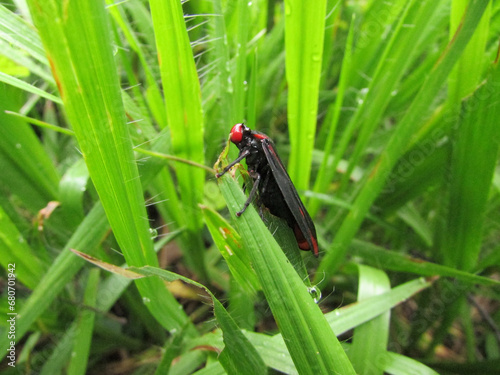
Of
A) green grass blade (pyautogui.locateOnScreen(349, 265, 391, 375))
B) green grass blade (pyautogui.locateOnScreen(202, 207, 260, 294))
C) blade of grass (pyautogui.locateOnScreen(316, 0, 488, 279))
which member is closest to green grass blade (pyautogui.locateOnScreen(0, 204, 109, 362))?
green grass blade (pyautogui.locateOnScreen(202, 207, 260, 294))

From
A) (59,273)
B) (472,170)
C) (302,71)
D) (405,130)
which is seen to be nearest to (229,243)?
(59,273)

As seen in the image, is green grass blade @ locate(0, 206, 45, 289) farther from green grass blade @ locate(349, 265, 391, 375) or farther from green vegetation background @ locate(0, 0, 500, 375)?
green grass blade @ locate(349, 265, 391, 375)

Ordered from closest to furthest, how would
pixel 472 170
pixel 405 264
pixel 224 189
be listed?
1. pixel 224 189
2. pixel 472 170
3. pixel 405 264

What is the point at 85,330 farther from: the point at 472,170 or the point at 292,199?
the point at 472,170

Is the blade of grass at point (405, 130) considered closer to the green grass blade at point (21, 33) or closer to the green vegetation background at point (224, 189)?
the green vegetation background at point (224, 189)

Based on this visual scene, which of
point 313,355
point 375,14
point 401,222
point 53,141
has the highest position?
point 375,14

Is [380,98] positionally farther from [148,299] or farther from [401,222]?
[148,299]

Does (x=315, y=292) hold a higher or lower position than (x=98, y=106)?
lower

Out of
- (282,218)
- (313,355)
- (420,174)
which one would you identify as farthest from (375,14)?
(313,355)
